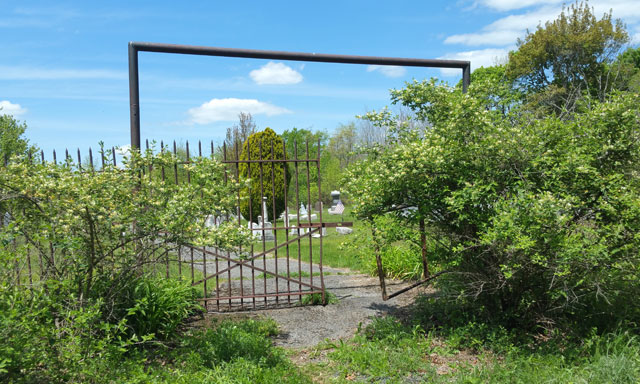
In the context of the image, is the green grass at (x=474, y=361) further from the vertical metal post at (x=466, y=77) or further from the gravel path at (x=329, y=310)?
the vertical metal post at (x=466, y=77)

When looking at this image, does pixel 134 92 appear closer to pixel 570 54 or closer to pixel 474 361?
pixel 474 361

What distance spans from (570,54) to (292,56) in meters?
23.4

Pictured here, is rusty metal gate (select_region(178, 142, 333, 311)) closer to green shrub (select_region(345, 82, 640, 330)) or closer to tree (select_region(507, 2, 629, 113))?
green shrub (select_region(345, 82, 640, 330))

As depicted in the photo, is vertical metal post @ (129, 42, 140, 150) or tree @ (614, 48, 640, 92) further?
tree @ (614, 48, 640, 92)

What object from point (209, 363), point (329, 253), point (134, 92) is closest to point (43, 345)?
point (209, 363)

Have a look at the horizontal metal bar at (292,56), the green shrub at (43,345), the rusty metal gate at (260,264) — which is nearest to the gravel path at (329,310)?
the rusty metal gate at (260,264)

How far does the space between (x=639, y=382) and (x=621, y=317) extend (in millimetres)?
1166

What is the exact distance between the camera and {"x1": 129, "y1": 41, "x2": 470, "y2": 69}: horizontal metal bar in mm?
5660

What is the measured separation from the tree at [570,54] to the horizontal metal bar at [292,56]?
18.3m

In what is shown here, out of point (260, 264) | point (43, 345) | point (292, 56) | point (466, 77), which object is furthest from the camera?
point (260, 264)

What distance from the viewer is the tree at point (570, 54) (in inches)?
909

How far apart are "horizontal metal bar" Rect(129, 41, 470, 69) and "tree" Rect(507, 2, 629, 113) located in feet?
60.1

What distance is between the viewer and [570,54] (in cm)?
2398

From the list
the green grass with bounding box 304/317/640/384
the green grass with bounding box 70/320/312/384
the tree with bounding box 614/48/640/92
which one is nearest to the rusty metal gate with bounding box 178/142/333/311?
the green grass with bounding box 70/320/312/384
